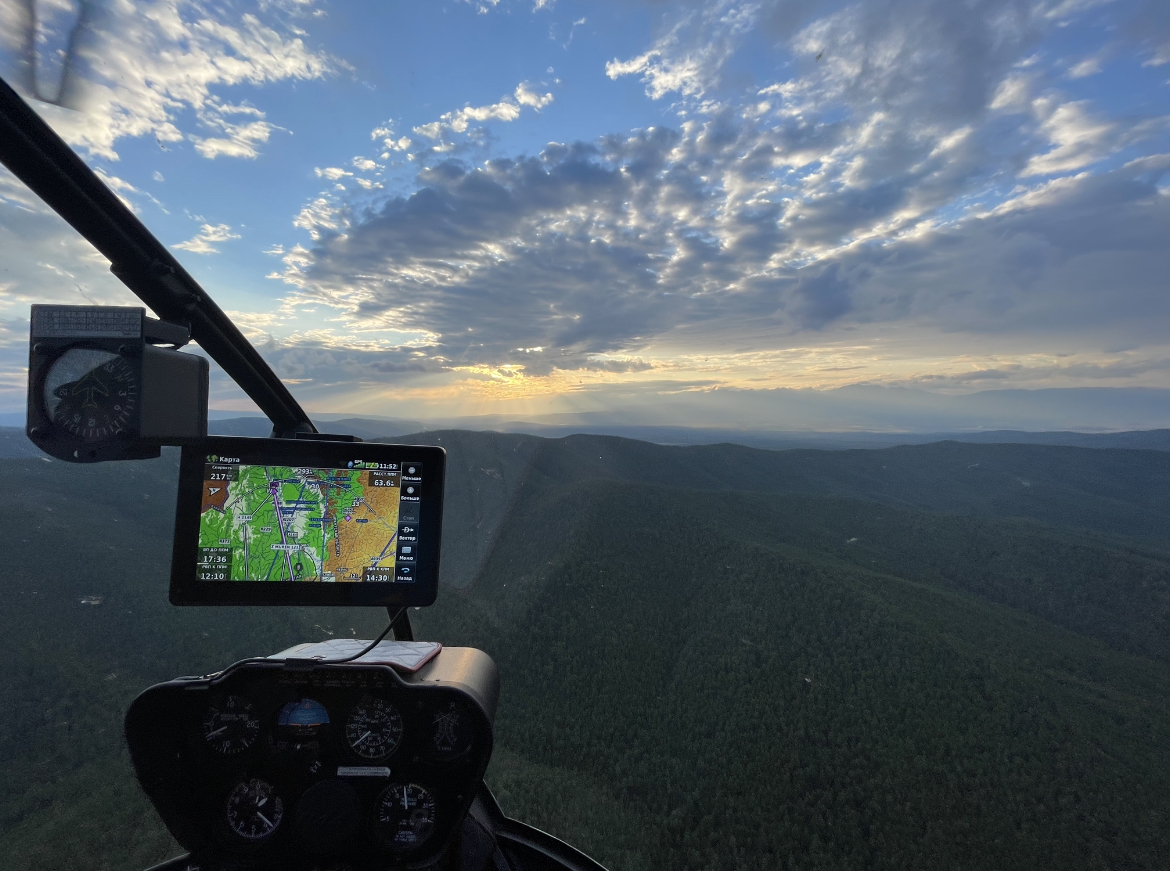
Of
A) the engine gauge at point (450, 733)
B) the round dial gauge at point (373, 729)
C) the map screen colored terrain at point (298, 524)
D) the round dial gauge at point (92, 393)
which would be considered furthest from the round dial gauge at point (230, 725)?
the round dial gauge at point (92, 393)

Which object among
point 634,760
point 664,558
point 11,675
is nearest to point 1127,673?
point 664,558

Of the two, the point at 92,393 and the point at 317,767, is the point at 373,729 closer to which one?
the point at 317,767

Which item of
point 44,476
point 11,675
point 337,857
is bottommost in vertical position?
point 11,675

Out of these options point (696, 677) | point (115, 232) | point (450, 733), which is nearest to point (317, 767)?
point (450, 733)

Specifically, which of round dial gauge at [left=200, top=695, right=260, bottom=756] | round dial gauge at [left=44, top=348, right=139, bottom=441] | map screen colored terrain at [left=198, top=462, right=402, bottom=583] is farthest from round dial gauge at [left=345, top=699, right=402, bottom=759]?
round dial gauge at [left=44, top=348, right=139, bottom=441]

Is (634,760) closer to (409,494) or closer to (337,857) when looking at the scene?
(337,857)

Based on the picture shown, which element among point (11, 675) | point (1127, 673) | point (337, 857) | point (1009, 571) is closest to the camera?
point (337, 857)

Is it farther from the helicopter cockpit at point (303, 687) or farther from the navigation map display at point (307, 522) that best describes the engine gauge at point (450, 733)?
the navigation map display at point (307, 522)
